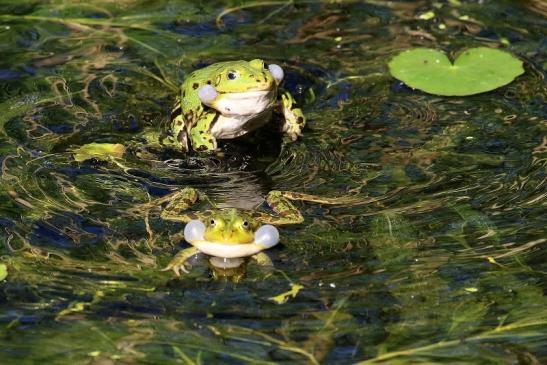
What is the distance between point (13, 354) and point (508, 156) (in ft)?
9.96

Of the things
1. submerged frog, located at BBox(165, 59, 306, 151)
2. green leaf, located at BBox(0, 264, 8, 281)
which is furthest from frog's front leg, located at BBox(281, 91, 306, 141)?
green leaf, located at BBox(0, 264, 8, 281)

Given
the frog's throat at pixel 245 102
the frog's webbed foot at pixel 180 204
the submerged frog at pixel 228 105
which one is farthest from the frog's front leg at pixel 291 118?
the frog's webbed foot at pixel 180 204

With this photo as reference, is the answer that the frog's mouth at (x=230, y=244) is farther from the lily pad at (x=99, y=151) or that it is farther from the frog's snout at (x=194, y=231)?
the lily pad at (x=99, y=151)

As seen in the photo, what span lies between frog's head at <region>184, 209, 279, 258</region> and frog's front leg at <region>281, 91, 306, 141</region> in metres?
1.54

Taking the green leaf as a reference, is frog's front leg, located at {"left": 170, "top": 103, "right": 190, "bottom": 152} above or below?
below

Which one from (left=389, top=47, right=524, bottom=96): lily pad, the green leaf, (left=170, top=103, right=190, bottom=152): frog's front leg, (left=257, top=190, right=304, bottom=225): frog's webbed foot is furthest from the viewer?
(left=389, top=47, right=524, bottom=96): lily pad

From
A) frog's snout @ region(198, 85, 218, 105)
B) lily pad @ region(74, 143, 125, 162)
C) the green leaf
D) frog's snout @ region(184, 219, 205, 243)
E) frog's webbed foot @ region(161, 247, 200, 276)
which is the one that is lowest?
lily pad @ region(74, 143, 125, 162)

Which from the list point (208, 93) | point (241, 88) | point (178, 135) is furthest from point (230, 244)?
point (178, 135)

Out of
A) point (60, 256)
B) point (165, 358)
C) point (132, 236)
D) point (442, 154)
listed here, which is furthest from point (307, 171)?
point (165, 358)

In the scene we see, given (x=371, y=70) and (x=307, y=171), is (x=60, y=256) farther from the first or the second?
(x=371, y=70)

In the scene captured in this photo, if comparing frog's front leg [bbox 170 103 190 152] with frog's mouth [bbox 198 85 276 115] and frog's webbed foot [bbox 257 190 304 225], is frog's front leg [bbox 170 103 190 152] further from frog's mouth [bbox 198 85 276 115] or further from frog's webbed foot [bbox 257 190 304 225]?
frog's webbed foot [bbox 257 190 304 225]

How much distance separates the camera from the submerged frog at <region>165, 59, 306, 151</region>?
240 inches

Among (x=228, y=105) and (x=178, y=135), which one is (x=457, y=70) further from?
(x=178, y=135)

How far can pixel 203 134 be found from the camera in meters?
6.33
